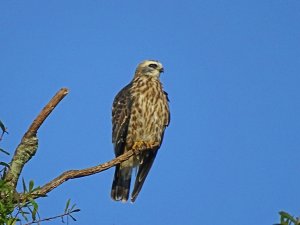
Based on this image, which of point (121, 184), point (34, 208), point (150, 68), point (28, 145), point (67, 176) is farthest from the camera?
point (150, 68)

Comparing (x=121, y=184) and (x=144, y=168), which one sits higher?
(x=144, y=168)

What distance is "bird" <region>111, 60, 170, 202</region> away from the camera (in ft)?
31.3

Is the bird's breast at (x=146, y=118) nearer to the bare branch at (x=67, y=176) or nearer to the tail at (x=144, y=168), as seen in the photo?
the tail at (x=144, y=168)

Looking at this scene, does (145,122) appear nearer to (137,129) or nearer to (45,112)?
(137,129)

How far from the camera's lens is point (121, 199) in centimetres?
952

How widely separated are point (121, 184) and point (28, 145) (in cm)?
482

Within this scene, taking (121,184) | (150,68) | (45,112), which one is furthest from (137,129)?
(45,112)

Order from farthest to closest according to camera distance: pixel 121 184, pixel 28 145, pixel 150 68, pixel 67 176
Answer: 1. pixel 150 68
2. pixel 121 184
3. pixel 67 176
4. pixel 28 145

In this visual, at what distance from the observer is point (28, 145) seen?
4953mm

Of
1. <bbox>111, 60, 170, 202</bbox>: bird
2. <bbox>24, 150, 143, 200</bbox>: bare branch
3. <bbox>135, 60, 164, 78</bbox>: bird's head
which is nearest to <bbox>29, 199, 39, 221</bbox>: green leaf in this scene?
<bbox>24, 150, 143, 200</bbox>: bare branch

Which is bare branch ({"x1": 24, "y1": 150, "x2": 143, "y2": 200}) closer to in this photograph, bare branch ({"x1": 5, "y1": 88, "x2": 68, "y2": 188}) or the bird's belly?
bare branch ({"x1": 5, "y1": 88, "x2": 68, "y2": 188})

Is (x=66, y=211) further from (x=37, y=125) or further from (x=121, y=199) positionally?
(x=121, y=199)

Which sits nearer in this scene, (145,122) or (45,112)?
(45,112)

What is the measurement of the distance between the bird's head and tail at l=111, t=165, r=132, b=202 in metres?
1.69
